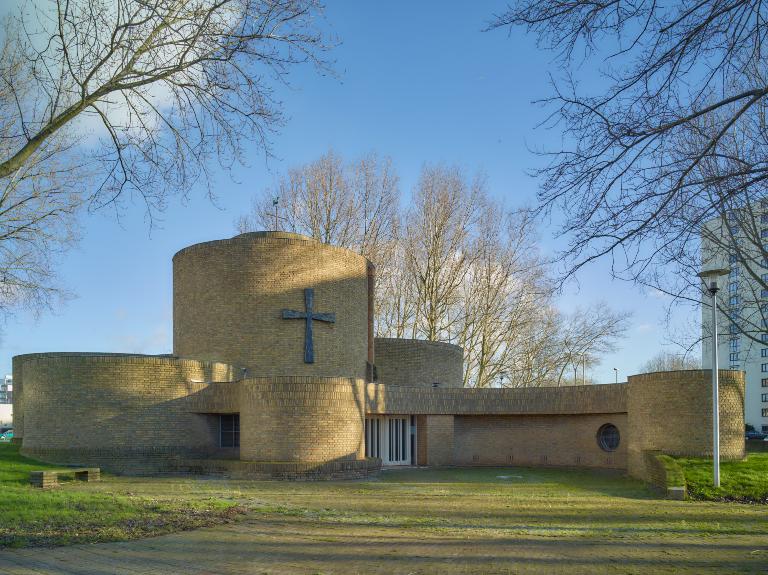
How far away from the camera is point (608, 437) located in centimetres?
2595

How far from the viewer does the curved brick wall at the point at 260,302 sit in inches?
971

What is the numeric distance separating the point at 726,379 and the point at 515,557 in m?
14.1

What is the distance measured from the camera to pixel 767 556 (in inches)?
366

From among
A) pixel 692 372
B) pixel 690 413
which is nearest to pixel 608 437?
pixel 690 413

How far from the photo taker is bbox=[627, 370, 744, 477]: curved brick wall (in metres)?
20.0

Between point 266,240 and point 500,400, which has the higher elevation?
point 266,240

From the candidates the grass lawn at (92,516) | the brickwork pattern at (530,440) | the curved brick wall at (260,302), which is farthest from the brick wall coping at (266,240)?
the grass lawn at (92,516)

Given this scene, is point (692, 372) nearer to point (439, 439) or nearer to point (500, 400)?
point (500, 400)

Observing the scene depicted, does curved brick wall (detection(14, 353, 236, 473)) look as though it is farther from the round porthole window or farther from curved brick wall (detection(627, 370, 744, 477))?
A: the round porthole window

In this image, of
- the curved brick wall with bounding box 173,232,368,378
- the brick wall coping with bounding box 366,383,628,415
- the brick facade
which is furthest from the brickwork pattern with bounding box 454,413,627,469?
the curved brick wall with bounding box 173,232,368,378

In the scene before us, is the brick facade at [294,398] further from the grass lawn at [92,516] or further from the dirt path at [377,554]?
the dirt path at [377,554]

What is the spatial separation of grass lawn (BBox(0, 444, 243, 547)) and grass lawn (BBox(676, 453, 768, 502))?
1061 centimetres

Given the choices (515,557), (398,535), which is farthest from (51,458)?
(515,557)

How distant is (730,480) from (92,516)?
548 inches
